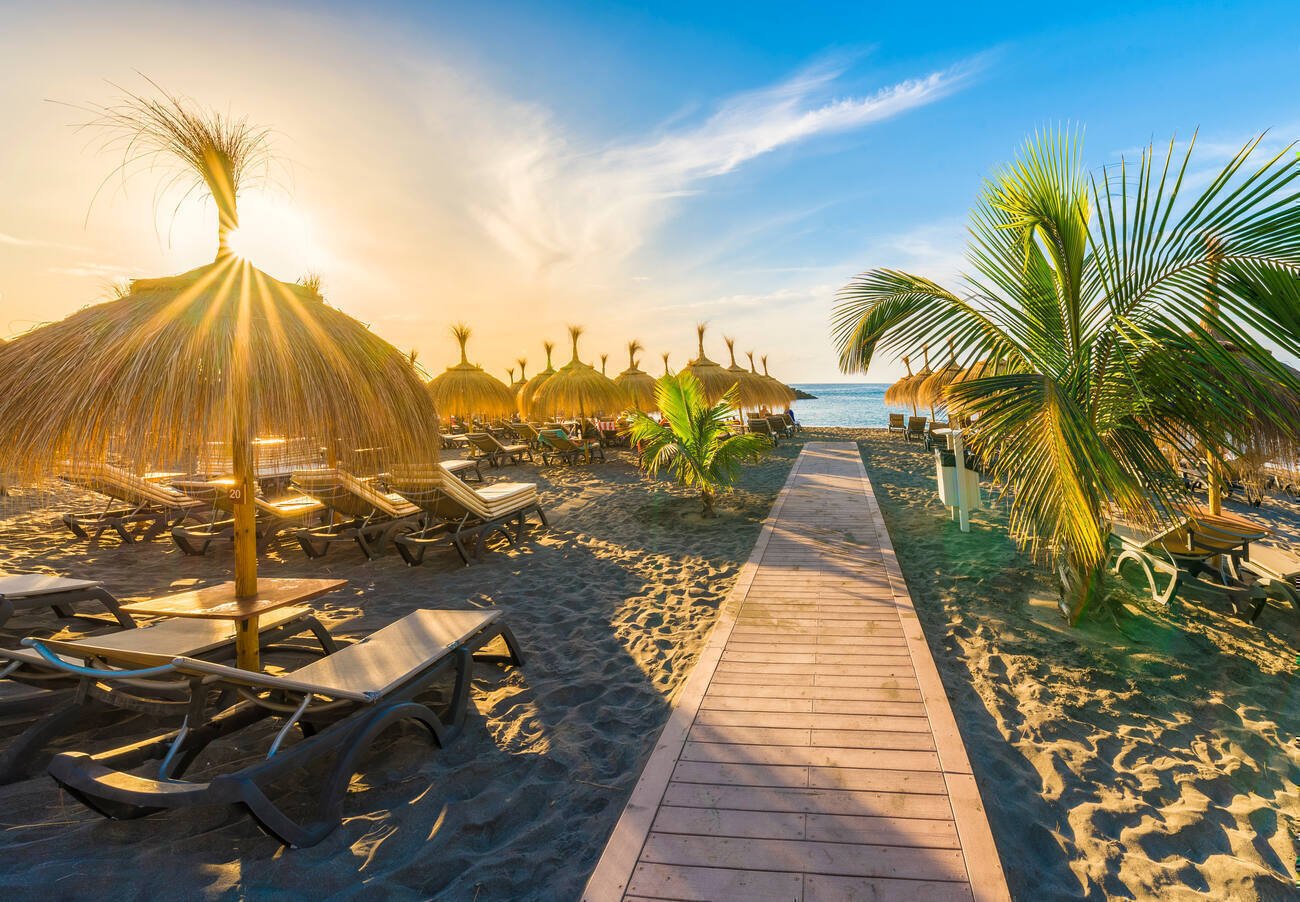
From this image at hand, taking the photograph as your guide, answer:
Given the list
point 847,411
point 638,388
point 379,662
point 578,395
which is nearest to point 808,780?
point 379,662

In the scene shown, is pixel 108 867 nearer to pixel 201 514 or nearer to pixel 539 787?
pixel 539 787

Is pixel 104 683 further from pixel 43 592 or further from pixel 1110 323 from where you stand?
pixel 1110 323

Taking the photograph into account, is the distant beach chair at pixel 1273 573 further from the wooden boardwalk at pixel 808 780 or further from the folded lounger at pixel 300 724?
the folded lounger at pixel 300 724

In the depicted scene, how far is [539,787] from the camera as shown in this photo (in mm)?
2439

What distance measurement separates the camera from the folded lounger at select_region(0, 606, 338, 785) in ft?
8.11

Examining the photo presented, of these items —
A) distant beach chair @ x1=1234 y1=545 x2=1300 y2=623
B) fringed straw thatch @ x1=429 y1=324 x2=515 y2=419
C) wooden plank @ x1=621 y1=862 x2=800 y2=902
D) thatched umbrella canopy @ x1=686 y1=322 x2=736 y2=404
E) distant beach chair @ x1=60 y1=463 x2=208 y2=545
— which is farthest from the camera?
thatched umbrella canopy @ x1=686 y1=322 x2=736 y2=404

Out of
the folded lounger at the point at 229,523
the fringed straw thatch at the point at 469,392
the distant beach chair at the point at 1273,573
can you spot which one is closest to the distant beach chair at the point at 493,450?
the fringed straw thatch at the point at 469,392

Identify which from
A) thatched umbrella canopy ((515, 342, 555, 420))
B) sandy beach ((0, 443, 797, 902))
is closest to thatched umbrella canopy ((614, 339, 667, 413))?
thatched umbrella canopy ((515, 342, 555, 420))

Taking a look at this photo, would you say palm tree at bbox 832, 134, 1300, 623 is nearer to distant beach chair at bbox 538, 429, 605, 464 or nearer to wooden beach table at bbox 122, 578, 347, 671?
wooden beach table at bbox 122, 578, 347, 671

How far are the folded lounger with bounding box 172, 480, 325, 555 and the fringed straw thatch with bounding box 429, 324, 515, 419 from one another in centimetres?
904

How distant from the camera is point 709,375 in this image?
17.9 meters

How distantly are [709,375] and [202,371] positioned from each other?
16.0m

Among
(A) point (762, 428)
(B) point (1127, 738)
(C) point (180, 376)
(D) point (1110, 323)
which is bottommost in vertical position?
(B) point (1127, 738)

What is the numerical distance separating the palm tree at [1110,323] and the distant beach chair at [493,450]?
11.3 meters
